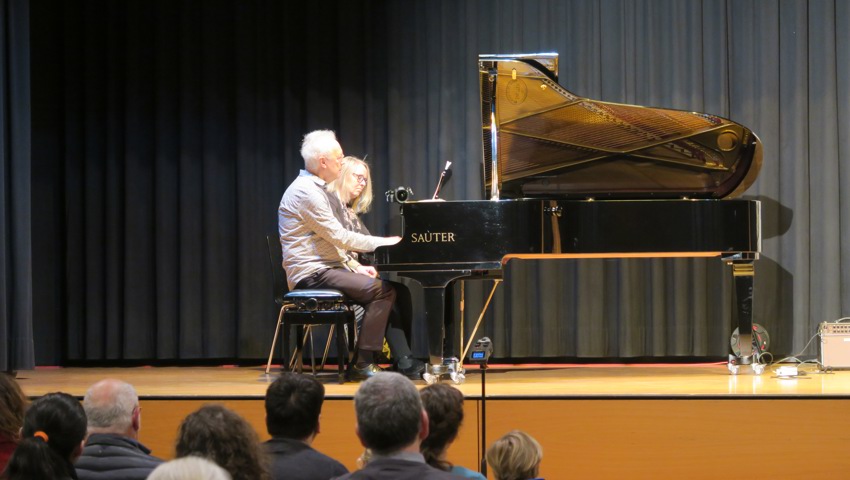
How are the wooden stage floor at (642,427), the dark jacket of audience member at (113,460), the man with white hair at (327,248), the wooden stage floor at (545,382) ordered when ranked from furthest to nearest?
the man with white hair at (327,248), the wooden stage floor at (545,382), the wooden stage floor at (642,427), the dark jacket of audience member at (113,460)

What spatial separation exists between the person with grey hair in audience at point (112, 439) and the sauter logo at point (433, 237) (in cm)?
237

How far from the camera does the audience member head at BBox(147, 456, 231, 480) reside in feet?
6.03

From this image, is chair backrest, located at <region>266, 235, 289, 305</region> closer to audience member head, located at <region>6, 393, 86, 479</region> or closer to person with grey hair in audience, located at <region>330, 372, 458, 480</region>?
audience member head, located at <region>6, 393, 86, 479</region>

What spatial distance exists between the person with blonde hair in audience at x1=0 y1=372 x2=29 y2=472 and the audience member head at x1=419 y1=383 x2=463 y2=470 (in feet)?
3.94

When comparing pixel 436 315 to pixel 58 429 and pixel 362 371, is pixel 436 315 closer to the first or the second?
pixel 362 371

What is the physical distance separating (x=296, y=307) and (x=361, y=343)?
1.29ft

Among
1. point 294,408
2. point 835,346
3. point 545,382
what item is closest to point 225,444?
point 294,408

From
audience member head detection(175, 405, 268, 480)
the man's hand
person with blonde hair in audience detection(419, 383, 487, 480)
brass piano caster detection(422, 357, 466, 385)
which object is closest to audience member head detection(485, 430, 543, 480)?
person with blonde hair in audience detection(419, 383, 487, 480)

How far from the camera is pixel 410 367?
5.40 meters

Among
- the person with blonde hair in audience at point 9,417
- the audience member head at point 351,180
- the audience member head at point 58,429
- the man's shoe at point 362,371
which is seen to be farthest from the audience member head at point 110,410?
the audience member head at point 351,180

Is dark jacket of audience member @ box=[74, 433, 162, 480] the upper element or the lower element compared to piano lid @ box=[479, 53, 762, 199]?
lower

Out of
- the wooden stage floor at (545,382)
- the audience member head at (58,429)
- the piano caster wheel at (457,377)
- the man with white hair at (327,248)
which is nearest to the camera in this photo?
→ the audience member head at (58,429)

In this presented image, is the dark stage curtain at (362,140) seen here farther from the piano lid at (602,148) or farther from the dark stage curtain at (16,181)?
the piano lid at (602,148)

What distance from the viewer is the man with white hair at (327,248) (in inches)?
211
